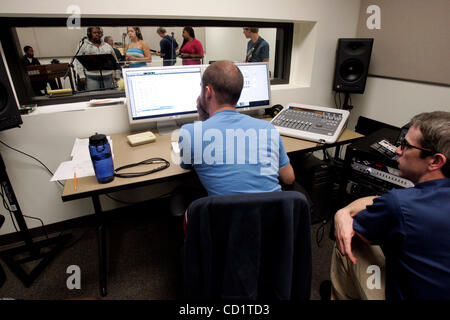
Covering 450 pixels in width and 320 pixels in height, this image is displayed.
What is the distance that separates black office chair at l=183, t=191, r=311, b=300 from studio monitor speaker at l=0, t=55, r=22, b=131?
3.90 feet

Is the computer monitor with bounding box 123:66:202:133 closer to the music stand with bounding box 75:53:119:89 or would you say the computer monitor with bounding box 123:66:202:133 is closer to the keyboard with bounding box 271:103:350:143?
the music stand with bounding box 75:53:119:89

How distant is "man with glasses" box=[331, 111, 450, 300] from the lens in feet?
2.64

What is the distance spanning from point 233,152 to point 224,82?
0.36m

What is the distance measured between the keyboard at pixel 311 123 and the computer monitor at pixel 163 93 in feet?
1.54

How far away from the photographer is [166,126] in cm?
198

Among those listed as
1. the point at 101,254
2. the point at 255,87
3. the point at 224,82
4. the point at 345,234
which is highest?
the point at 224,82

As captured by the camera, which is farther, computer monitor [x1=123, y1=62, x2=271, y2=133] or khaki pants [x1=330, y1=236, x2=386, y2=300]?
computer monitor [x1=123, y1=62, x2=271, y2=133]

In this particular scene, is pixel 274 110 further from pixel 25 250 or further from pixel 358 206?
pixel 25 250

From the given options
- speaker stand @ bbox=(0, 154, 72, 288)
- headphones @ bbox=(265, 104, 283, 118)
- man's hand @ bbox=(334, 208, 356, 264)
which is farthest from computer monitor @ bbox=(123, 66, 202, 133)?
man's hand @ bbox=(334, 208, 356, 264)

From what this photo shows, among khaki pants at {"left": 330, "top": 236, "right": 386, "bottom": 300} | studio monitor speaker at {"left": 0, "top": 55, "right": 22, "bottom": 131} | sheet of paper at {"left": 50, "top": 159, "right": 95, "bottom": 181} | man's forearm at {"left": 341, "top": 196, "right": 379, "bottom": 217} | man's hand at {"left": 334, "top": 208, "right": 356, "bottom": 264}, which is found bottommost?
khaki pants at {"left": 330, "top": 236, "right": 386, "bottom": 300}

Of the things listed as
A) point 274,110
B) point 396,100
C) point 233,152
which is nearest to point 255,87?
point 274,110

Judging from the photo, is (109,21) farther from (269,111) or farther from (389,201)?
(389,201)

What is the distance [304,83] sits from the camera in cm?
254

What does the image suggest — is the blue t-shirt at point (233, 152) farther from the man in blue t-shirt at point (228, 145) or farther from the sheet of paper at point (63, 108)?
the sheet of paper at point (63, 108)
